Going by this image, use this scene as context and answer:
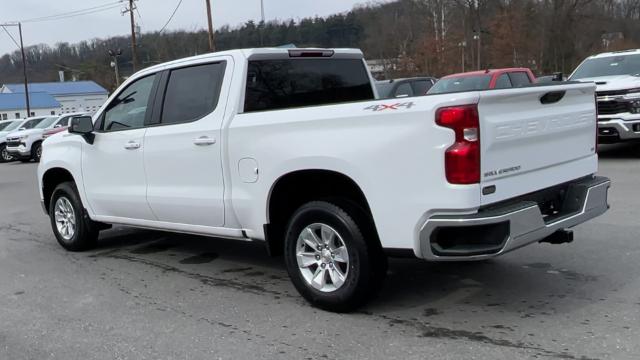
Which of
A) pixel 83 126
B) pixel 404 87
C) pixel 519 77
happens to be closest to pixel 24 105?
pixel 404 87

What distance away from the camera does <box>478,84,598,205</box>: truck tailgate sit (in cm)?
391

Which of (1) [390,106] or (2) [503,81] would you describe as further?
(2) [503,81]

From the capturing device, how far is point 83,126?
645 cm

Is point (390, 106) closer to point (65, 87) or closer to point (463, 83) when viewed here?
point (463, 83)

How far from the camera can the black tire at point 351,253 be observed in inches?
172

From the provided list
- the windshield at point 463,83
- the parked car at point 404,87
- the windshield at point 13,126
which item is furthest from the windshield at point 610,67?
the windshield at point 13,126

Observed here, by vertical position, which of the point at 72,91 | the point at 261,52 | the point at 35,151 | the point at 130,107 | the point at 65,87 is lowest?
the point at 35,151

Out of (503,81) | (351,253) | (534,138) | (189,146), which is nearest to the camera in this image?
(534,138)

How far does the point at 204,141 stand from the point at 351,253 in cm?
165

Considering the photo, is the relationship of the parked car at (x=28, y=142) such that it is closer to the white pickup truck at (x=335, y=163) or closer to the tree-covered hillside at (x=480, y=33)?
the white pickup truck at (x=335, y=163)

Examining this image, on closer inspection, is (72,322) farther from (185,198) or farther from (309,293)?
(309,293)

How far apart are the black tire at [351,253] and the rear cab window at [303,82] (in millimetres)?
1143

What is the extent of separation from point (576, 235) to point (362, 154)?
141 inches

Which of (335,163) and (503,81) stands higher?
(503,81)
